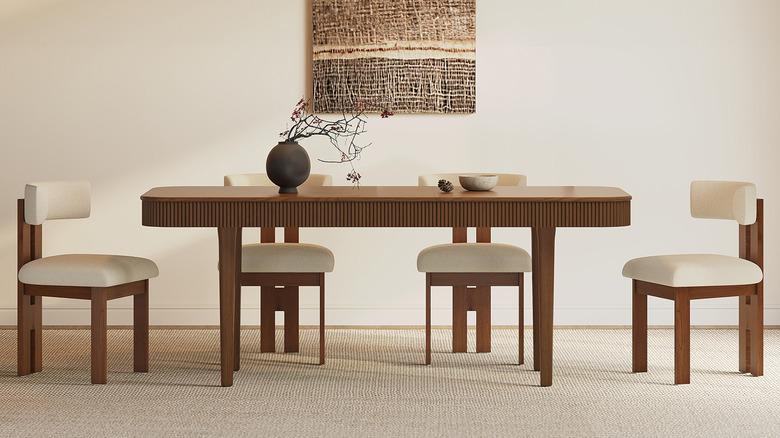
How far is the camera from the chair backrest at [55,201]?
4020 millimetres

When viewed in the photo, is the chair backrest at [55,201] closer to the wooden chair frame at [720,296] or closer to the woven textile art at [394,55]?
the woven textile art at [394,55]

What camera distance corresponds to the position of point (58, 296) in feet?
13.0

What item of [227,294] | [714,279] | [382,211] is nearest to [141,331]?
[227,294]

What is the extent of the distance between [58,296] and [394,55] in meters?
2.23

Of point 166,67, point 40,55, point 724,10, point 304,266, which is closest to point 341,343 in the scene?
point 304,266

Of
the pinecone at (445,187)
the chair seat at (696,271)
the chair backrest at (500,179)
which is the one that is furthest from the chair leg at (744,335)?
the pinecone at (445,187)

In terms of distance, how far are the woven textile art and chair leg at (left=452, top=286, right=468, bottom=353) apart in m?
1.15

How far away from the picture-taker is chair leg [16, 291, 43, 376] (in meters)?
4.06

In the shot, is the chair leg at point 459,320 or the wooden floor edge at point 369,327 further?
the wooden floor edge at point 369,327

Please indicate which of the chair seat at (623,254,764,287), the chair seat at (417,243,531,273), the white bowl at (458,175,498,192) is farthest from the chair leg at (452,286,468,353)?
the chair seat at (623,254,764,287)

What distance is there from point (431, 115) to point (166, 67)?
144 centimetres

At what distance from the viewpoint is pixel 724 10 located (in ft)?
17.6

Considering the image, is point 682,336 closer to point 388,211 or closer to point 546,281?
point 546,281

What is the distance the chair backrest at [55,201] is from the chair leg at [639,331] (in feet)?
7.79
